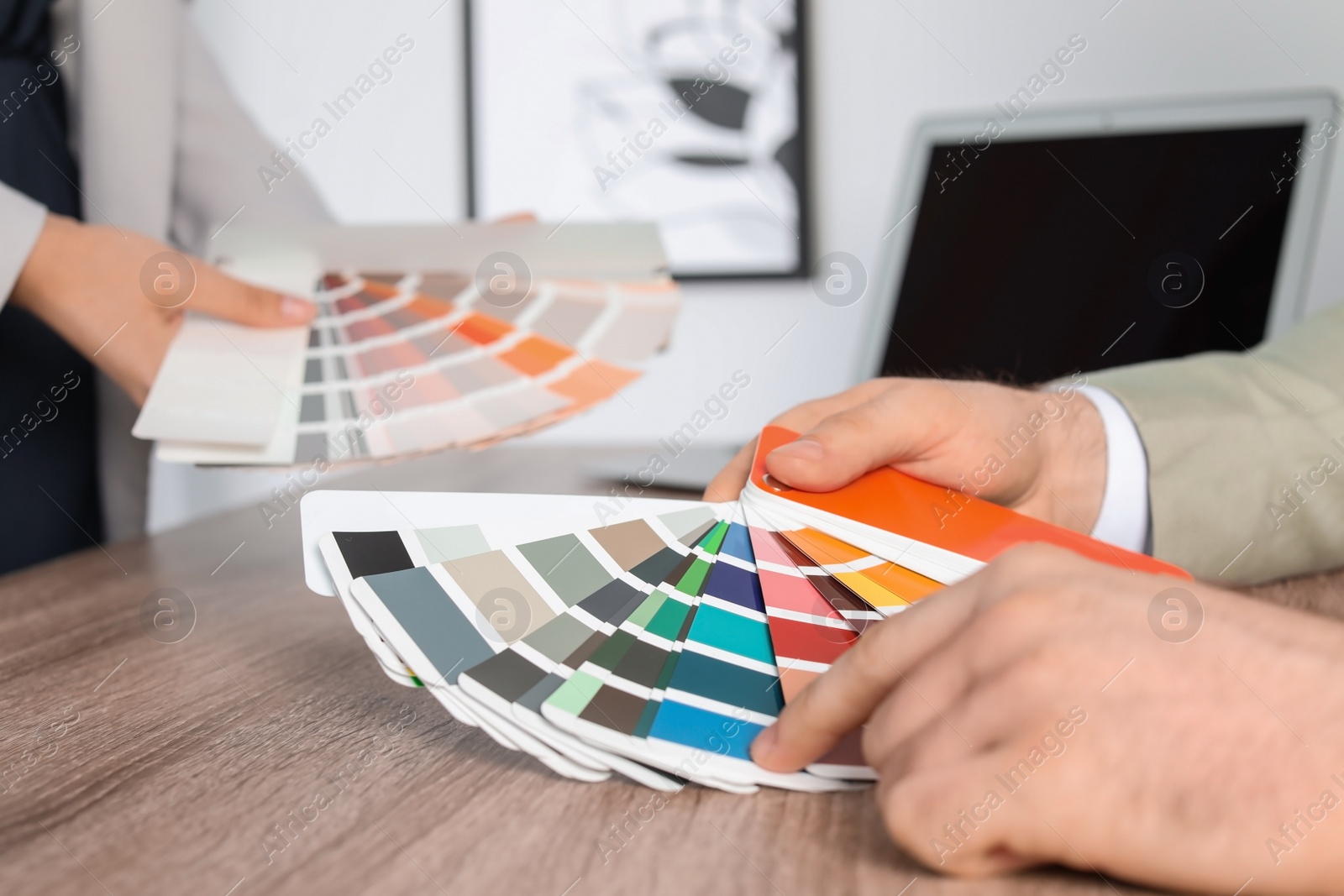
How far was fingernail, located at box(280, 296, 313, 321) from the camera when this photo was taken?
0.74m

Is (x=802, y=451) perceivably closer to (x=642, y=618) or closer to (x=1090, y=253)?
(x=642, y=618)

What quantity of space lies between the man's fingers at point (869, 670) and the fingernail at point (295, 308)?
0.58 metres

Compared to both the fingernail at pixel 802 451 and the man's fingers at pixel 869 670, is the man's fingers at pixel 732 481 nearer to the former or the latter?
the fingernail at pixel 802 451

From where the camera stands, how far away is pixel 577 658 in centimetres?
38

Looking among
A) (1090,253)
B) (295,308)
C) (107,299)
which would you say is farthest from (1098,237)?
(107,299)

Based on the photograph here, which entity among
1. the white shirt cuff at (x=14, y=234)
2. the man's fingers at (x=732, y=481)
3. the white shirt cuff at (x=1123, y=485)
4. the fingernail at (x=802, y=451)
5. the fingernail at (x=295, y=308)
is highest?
the white shirt cuff at (x=14, y=234)

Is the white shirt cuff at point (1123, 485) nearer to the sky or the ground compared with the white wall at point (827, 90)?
nearer to the ground

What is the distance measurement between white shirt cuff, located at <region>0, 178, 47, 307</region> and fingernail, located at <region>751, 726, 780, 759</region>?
0.75 m

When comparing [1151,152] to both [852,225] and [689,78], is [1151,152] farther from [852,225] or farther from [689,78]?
[689,78]

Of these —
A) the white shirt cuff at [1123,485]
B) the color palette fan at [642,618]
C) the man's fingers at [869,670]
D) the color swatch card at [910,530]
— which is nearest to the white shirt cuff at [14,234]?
the color palette fan at [642,618]

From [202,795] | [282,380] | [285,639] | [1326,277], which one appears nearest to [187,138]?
[282,380]

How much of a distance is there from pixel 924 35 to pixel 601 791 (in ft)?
5.60

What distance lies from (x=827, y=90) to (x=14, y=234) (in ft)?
4.74

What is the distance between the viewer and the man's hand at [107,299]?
0.75m
